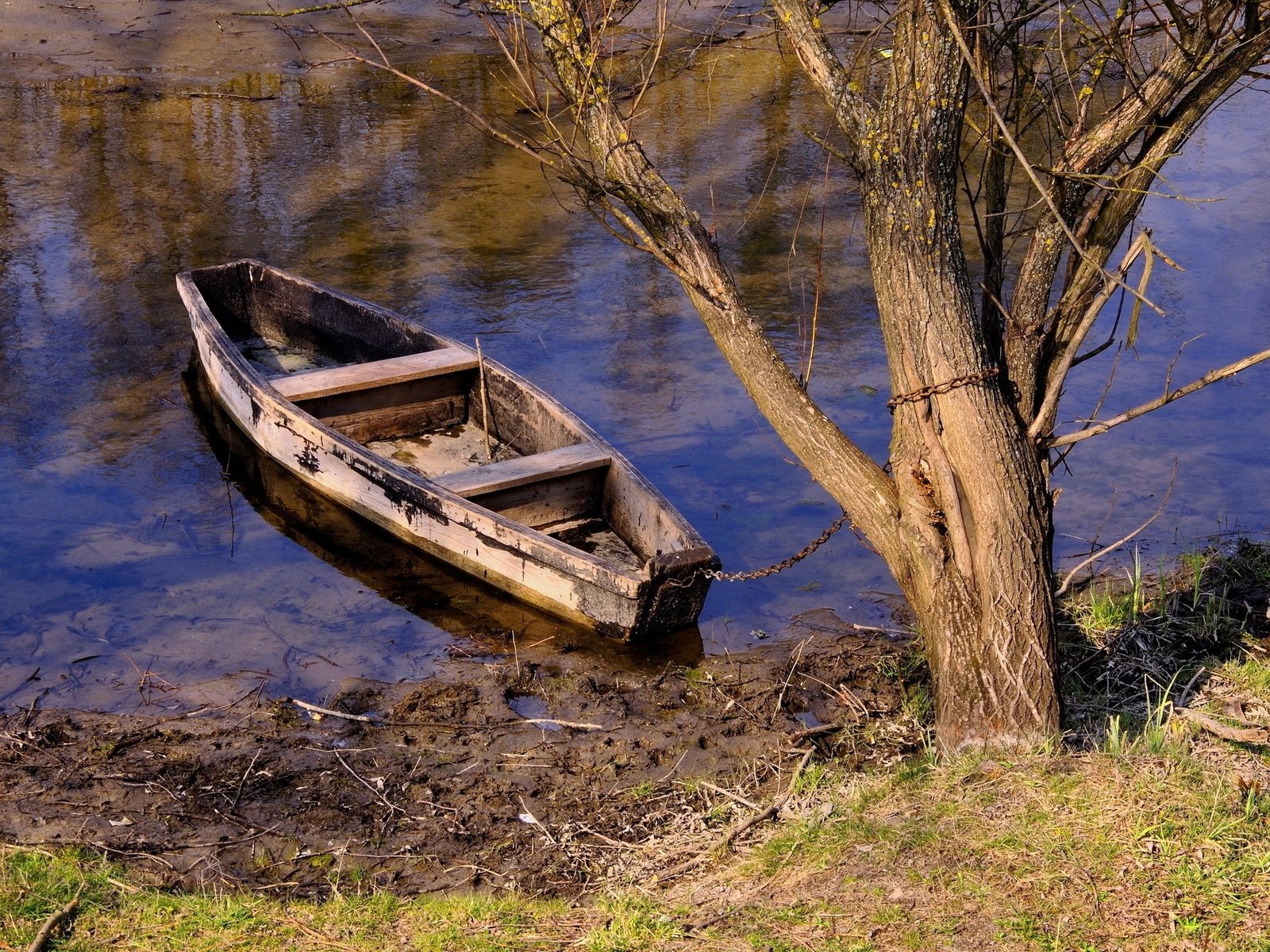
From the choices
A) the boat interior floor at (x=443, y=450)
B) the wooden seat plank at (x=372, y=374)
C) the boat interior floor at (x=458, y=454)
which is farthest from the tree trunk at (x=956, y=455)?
the wooden seat plank at (x=372, y=374)

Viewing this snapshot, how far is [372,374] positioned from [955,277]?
4.63 meters

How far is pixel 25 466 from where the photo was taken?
8.27m

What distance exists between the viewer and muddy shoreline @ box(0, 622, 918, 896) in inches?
186

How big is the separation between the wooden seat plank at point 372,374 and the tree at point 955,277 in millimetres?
3656

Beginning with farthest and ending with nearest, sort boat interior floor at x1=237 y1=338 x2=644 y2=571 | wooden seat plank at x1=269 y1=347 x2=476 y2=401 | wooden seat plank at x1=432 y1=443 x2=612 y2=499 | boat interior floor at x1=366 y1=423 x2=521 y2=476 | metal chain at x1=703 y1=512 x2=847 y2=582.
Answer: boat interior floor at x1=366 y1=423 x2=521 y2=476 → wooden seat plank at x1=269 y1=347 x2=476 y2=401 → boat interior floor at x1=237 y1=338 x2=644 y2=571 → wooden seat plank at x1=432 y1=443 x2=612 y2=499 → metal chain at x1=703 y1=512 x2=847 y2=582

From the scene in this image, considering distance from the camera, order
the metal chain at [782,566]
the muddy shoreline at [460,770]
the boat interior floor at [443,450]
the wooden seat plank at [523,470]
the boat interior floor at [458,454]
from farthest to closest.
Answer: the boat interior floor at [443,450] → the boat interior floor at [458,454] → the wooden seat plank at [523,470] → the metal chain at [782,566] → the muddy shoreline at [460,770]

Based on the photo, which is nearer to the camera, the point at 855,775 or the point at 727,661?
the point at 855,775

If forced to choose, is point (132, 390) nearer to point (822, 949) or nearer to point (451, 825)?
point (451, 825)

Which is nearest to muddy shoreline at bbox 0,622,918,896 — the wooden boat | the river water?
the river water

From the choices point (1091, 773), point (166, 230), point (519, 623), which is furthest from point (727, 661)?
point (166, 230)

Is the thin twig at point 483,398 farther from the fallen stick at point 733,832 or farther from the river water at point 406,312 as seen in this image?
the fallen stick at point 733,832

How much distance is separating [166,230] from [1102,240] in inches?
376

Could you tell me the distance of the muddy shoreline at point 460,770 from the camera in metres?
4.73

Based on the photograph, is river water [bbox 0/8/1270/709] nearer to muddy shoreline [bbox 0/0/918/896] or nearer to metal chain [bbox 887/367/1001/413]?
muddy shoreline [bbox 0/0/918/896]
